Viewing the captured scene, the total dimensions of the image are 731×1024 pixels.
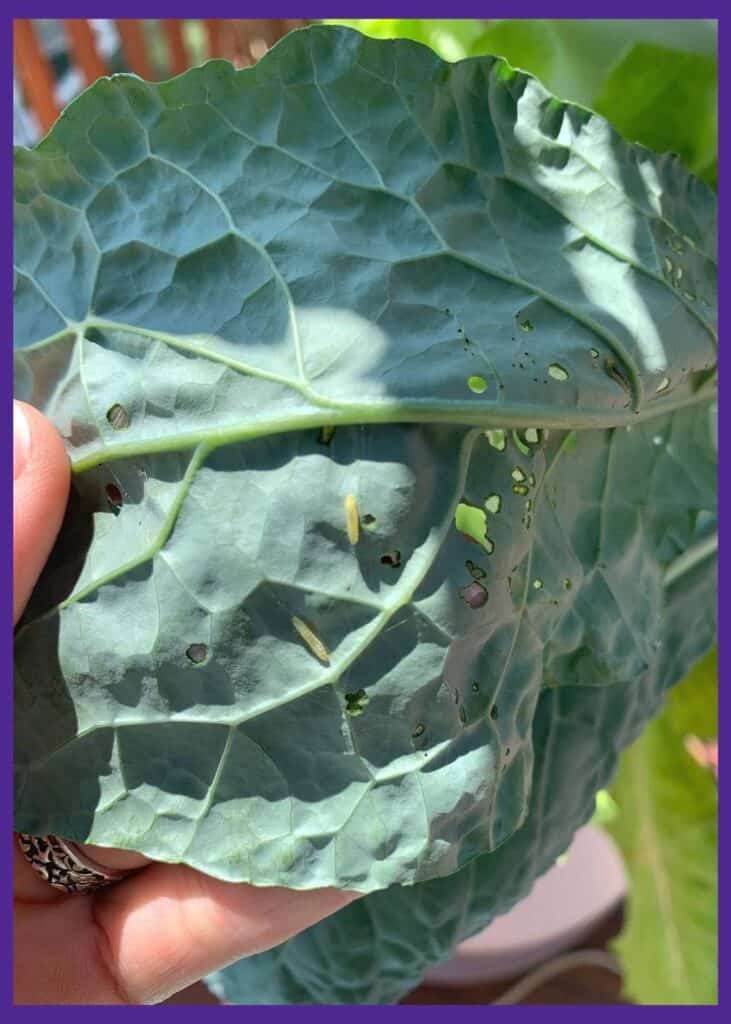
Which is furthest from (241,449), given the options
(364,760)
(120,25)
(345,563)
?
(120,25)

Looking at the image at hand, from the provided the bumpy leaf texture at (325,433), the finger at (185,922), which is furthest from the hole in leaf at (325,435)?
the finger at (185,922)

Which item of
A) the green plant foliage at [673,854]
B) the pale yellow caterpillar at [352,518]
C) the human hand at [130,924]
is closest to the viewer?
the pale yellow caterpillar at [352,518]

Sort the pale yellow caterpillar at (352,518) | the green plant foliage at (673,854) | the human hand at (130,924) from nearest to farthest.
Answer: the pale yellow caterpillar at (352,518), the human hand at (130,924), the green plant foliage at (673,854)

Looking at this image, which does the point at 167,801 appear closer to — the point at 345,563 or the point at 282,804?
the point at 282,804

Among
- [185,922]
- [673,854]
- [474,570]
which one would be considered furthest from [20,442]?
[673,854]

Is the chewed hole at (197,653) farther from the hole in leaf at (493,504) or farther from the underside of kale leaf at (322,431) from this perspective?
the hole in leaf at (493,504)

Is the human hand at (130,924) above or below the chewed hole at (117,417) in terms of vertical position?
below

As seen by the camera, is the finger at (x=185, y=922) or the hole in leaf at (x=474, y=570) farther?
the finger at (x=185, y=922)
